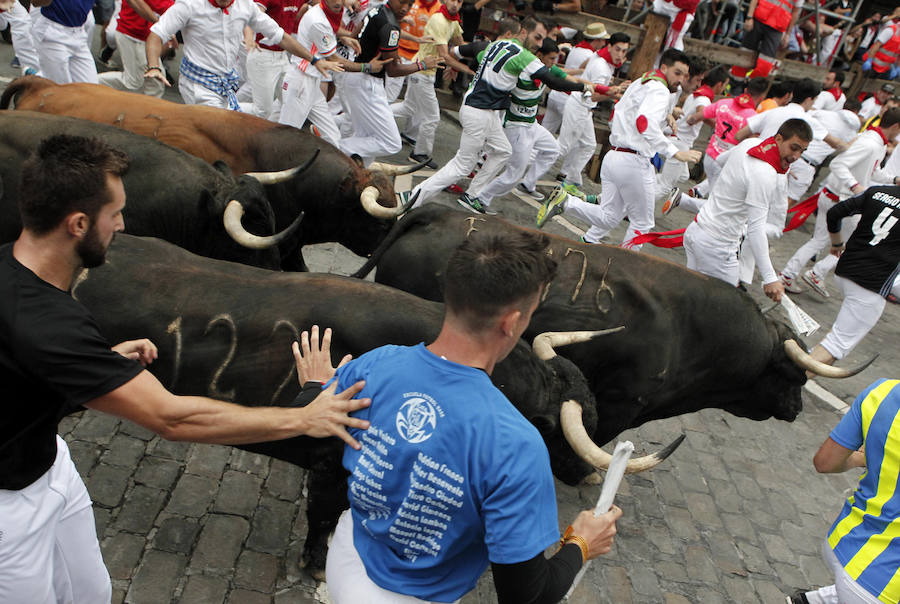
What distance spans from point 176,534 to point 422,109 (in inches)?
291

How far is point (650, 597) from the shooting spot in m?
4.15

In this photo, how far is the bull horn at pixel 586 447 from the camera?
9.10 ft

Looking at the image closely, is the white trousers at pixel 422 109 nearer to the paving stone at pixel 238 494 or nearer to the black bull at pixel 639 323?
the black bull at pixel 639 323

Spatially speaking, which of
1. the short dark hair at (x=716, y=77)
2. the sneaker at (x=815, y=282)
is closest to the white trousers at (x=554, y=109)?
the short dark hair at (x=716, y=77)

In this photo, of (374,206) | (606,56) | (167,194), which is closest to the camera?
(167,194)

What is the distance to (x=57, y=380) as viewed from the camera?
78.2 inches

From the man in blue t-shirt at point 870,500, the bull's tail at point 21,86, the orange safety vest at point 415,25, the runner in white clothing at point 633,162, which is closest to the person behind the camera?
the man in blue t-shirt at point 870,500

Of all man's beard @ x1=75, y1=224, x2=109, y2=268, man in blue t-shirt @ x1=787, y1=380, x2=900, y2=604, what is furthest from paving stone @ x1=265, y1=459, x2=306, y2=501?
man in blue t-shirt @ x1=787, y1=380, x2=900, y2=604

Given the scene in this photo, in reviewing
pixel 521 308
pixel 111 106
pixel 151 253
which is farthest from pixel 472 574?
pixel 111 106

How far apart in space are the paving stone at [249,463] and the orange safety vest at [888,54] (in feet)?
55.6

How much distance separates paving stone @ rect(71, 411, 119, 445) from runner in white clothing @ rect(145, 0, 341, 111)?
3.50 metres

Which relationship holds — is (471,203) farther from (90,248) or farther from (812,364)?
(90,248)

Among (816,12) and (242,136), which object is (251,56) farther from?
(816,12)

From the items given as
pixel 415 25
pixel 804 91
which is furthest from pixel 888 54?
pixel 415 25
